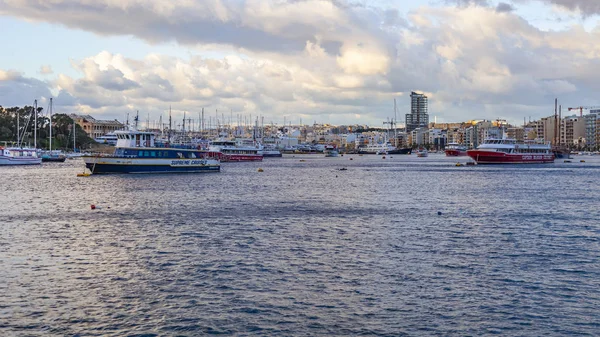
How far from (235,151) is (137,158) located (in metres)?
83.6

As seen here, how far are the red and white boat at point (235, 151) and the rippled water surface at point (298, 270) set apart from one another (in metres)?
120

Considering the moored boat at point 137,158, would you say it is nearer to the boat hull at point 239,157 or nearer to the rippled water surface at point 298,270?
the rippled water surface at point 298,270

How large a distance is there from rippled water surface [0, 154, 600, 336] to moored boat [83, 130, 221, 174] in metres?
39.4

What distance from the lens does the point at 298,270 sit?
27.1 metres

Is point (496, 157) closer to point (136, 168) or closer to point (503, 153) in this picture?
point (503, 153)

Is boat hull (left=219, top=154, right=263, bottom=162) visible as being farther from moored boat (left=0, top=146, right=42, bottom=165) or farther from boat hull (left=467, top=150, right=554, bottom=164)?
boat hull (left=467, top=150, right=554, bottom=164)

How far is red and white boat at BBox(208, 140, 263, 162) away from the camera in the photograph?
173000 mm

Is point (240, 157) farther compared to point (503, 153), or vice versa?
point (240, 157)

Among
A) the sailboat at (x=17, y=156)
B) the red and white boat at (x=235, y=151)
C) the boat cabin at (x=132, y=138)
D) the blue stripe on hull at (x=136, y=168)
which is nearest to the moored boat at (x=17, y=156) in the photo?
the sailboat at (x=17, y=156)

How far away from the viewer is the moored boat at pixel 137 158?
92062mm

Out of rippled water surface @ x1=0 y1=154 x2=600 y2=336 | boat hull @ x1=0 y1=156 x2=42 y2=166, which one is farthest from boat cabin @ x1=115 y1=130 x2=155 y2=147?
boat hull @ x1=0 y1=156 x2=42 y2=166

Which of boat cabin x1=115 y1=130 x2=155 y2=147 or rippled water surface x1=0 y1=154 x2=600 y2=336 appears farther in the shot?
boat cabin x1=115 y1=130 x2=155 y2=147

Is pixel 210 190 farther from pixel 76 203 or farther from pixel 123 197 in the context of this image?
pixel 76 203

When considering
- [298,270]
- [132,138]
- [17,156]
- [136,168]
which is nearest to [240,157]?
[17,156]
